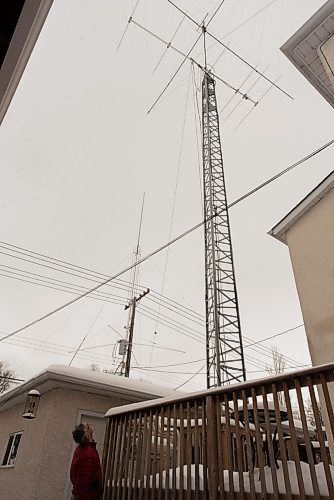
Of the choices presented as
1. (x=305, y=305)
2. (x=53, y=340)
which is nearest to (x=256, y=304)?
(x=53, y=340)

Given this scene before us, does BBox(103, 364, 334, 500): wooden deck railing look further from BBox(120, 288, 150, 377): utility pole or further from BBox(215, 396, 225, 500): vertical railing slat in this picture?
BBox(120, 288, 150, 377): utility pole

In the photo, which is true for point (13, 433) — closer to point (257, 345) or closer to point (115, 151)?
point (115, 151)

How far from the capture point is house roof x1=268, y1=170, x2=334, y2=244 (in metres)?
5.65

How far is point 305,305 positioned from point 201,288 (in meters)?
14.5

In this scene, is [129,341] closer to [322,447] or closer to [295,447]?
[295,447]

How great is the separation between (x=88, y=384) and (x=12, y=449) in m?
2.90

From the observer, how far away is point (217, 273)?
12062mm

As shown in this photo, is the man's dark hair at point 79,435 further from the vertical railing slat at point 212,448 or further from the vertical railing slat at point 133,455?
the vertical railing slat at point 212,448

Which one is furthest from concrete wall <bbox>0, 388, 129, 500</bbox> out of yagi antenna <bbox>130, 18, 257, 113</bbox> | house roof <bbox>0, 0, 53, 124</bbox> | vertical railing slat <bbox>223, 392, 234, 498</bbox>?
yagi antenna <bbox>130, 18, 257, 113</bbox>

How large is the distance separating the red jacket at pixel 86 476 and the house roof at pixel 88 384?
2328 mm

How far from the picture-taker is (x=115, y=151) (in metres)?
15.3

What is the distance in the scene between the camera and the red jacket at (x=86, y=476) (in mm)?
3504

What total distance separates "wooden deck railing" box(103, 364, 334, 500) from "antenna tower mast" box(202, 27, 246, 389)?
5.97m

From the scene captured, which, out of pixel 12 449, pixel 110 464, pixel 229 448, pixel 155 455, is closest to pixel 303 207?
pixel 229 448
